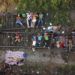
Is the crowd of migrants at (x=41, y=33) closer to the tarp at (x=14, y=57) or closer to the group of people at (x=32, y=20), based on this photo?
the group of people at (x=32, y=20)

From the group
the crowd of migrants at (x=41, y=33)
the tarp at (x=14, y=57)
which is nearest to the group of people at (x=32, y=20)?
the crowd of migrants at (x=41, y=33)

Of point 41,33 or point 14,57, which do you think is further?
point 14,57

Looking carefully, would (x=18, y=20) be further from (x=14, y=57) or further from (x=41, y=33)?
(x=14, y=57)

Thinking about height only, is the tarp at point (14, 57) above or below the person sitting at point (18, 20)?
below

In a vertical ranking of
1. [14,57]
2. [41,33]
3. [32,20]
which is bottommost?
[14,57]

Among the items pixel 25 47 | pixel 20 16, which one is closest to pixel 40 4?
pixel 20 16

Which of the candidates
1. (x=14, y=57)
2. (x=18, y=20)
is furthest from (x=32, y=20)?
(x=14, y=57)

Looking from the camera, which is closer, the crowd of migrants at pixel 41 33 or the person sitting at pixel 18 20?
the crowd of migrants at pixel 41 33

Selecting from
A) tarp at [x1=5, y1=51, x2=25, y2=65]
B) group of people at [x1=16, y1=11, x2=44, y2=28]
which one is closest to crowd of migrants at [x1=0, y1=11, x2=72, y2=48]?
group of people at [x1=16, y1=11, x2=44, y2=28]

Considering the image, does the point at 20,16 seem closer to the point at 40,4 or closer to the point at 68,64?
the point at 40,4
